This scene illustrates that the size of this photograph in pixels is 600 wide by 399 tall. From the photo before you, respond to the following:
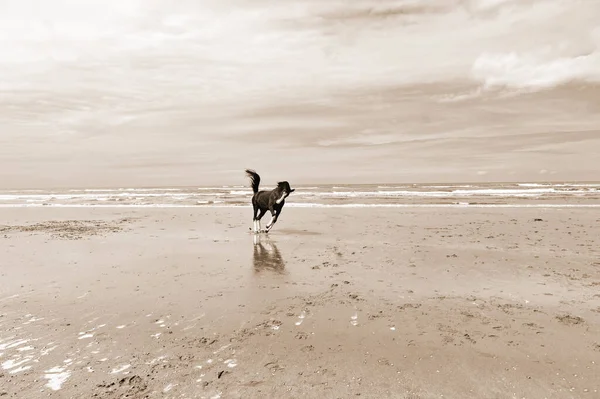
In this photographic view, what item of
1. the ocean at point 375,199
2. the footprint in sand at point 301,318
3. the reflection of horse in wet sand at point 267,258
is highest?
the ocean at point 375,199

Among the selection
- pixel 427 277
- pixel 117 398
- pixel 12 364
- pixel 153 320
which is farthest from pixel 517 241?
pixel 12 364

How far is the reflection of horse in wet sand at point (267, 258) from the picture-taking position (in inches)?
348

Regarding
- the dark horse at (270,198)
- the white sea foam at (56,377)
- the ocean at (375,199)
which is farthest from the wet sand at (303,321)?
the ocean at (375,199)

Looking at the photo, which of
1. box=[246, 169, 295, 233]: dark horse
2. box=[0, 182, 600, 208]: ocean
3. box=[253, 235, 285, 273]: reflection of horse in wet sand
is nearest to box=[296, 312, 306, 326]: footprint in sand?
box=[253, 235, 285, 273]: reflection of horse in wet sand

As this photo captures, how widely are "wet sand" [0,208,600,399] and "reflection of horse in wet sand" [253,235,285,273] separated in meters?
0.05

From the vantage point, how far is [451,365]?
13.1 feet

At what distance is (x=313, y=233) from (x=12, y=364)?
36.3 feet

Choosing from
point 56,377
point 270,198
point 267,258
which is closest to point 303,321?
point 56,377

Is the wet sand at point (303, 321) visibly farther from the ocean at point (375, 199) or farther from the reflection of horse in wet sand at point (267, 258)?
the ocean at point (375, 199)

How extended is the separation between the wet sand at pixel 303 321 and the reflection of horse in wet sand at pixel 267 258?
0.05 metres

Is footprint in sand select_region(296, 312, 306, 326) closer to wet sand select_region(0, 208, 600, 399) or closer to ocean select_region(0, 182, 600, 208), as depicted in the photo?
wet sand select_region(0, 208, 600, 399)

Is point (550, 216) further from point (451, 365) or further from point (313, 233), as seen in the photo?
point (451, 365)

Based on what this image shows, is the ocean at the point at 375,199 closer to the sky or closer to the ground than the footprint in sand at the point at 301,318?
closer to the sky

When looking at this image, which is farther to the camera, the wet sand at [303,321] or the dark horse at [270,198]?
the dark horse at [270,198]
